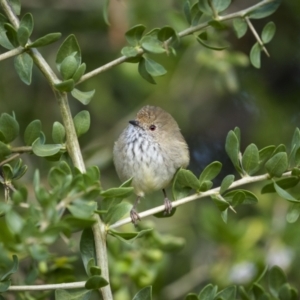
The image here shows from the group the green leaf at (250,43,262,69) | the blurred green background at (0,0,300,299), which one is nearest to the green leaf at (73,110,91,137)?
the green leaf at (250,43,262,69)

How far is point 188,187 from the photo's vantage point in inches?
107

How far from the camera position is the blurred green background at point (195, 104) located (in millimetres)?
4773

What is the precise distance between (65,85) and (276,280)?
49.1 inches

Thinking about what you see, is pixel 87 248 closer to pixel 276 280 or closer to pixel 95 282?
pixel 95 282

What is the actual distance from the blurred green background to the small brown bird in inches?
15.0

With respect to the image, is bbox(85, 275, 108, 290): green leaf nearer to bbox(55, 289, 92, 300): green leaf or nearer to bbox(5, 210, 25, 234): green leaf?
bbox(55, 289, 92, 300): green leaf

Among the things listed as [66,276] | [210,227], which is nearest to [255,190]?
[210,227]

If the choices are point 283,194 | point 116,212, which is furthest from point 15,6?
point 283,194

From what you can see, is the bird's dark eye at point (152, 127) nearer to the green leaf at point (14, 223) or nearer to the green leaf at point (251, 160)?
A: the green leaf at point (251, 160)

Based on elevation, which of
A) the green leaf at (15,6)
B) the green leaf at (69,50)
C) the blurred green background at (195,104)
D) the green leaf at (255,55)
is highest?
the green leaf at (15,6)

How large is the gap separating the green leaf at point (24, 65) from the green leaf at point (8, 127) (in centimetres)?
17

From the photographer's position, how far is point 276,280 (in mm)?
3014

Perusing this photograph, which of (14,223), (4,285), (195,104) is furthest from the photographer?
(195,104)

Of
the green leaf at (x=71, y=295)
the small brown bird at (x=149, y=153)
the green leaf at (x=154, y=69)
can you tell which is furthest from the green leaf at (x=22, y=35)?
the small brown bird at (x=149, y=153)
